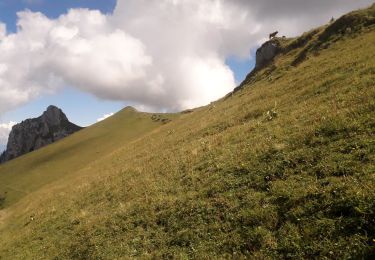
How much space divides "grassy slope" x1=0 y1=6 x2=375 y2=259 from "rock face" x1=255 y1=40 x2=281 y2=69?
34.5 metres

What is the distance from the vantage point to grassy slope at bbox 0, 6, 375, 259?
11.3m

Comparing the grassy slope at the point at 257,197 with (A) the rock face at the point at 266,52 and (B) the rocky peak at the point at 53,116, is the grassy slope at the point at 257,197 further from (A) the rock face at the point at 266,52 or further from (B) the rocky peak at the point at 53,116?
(B) the rocky peak at the point at 53,116

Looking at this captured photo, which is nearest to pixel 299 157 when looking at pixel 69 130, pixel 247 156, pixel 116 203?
pixel 247 156

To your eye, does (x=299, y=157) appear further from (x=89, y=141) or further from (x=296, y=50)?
(x=89, y=141)

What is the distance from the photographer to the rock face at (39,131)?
180875 millimetres

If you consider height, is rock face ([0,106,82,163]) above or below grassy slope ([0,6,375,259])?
above

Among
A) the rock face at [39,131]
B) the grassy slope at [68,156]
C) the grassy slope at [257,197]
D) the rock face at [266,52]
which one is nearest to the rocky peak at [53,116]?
the rock face at [39,131]

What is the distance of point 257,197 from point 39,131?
18615 centimetres

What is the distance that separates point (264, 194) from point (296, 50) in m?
43.9

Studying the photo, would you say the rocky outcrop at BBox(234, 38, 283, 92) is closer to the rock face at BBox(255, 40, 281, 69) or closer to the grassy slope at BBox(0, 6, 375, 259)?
the rock face at BBox(255, 40, 281, 69)

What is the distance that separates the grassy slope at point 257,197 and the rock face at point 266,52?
3452 centimetres

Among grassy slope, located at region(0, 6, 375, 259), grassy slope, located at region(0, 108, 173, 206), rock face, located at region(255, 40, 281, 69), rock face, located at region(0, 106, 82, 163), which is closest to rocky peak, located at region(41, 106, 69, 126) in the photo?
rock face, located at region(0, 106, 82, 163)

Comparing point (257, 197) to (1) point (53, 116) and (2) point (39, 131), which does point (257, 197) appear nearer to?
(2) point (39, 131)

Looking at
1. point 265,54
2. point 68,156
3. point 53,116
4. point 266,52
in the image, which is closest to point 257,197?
point 266,52
